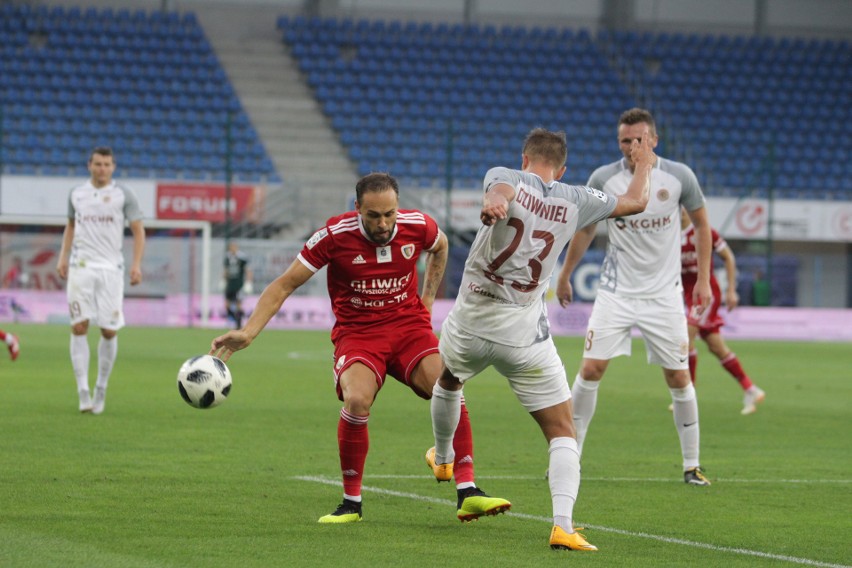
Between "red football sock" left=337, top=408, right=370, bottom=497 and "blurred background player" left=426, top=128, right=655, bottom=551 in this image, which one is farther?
"red football sock" left=337, top=408, right=370, bottom=497

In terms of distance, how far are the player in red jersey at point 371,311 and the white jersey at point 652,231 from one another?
173cm

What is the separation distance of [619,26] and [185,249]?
18.7m

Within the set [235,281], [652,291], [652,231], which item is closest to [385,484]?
[652,291]

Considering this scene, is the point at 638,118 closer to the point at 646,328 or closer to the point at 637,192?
the point at 646,328

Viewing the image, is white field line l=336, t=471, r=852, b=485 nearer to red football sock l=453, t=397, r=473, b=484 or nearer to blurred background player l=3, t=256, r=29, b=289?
red football sock l=453, t=397, r=473, b=484

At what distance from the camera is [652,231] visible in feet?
28.2

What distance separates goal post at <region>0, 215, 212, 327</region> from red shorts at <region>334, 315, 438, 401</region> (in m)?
21.8

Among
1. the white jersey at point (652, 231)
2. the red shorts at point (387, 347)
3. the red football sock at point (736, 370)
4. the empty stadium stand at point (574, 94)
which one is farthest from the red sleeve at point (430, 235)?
the empty stadium stand at point (574, 94)

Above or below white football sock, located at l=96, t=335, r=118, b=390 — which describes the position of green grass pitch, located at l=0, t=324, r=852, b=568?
below

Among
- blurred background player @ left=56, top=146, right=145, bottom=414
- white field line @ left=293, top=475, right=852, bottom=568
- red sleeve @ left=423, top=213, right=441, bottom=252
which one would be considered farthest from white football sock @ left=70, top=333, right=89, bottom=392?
red sleeve @ left=423, top=213, right=441, bottom=252

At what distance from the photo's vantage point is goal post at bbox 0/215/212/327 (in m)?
28.6

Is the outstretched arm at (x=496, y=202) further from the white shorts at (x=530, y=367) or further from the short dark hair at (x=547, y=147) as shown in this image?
the white shorts at (x=530, y=367)

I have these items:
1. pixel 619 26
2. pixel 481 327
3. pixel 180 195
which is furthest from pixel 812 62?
pixel 481 327

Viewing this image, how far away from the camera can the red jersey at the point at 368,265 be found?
6727 millimetres
